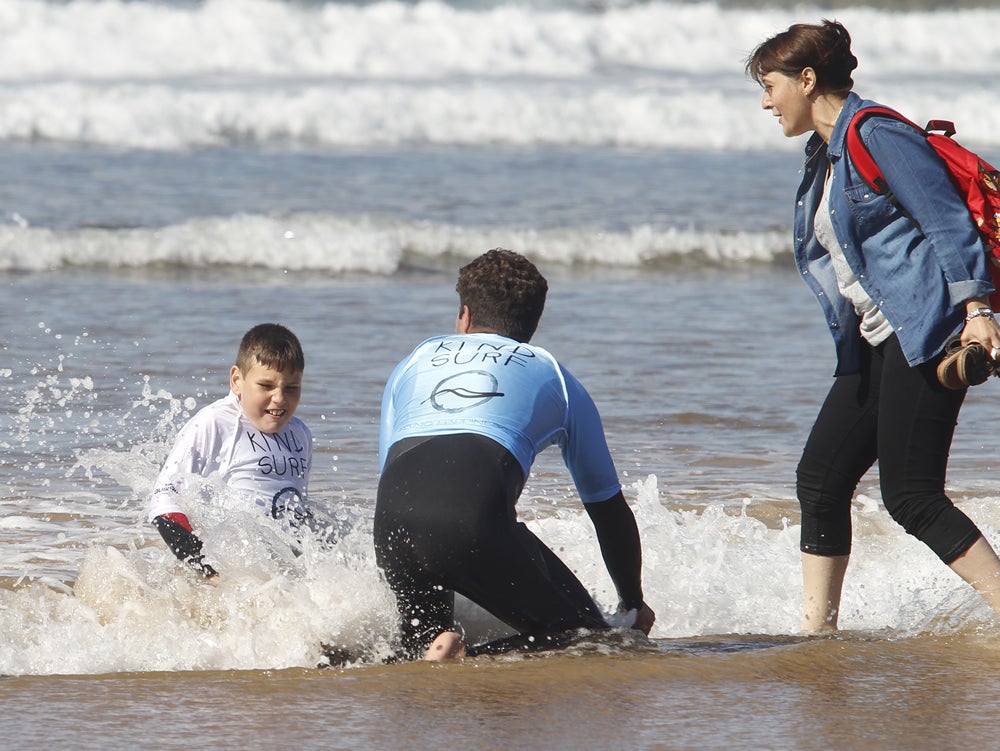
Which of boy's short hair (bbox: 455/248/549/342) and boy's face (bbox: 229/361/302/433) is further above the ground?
boy's short hair (bbox: 455/248/549/342)

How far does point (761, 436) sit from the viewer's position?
7.09 metres

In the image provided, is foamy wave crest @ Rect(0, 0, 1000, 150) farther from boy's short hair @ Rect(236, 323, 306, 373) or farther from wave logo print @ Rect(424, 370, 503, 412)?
wave logo print @ Rect(424, 370, 503, 412)

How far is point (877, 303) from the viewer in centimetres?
384

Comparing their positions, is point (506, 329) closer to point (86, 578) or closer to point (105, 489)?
point (86, 578)

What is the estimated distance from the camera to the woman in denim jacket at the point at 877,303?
3646 millimetres

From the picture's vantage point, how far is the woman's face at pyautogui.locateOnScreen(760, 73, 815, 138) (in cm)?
394

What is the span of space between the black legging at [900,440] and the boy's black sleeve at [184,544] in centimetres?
186

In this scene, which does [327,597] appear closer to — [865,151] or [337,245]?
[865,151]

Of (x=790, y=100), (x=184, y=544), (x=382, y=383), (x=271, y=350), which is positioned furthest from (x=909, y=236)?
(x=382, y=383)

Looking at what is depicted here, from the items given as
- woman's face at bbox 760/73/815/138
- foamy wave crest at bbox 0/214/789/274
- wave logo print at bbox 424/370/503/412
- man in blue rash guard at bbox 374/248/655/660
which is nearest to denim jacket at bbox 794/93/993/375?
woman's face at bbox 760/73/815/138

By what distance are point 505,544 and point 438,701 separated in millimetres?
456

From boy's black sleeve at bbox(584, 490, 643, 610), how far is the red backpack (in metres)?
1.11

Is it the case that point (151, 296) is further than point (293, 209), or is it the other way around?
point (293, 209)

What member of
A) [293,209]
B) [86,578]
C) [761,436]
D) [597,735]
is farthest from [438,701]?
[293,209]
